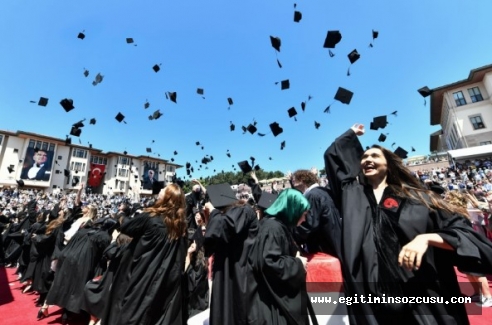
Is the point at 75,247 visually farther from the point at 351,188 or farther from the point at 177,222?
the point at 351,188

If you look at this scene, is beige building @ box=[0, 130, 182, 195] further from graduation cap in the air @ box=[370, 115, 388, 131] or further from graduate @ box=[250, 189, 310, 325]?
graduate @ box=[250, 189, 310, 325]

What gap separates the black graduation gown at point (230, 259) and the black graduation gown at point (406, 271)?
3.77 feet

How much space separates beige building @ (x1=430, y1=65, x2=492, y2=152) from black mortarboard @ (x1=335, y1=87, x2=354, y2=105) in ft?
110

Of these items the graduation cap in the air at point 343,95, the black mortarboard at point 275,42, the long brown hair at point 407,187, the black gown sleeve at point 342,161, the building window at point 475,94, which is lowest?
the long brown hair at point 407,187

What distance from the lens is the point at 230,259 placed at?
272 centimetres

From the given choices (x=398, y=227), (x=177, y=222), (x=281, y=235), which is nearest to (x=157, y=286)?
(x=177, y=222)

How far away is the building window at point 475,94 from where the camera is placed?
28.9 m

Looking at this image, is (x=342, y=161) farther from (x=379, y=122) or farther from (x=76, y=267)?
(x=76, y=267)

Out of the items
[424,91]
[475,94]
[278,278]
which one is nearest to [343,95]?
[424,91]

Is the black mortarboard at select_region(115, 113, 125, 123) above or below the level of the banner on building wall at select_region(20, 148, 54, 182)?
below

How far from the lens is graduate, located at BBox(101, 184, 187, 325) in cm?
281

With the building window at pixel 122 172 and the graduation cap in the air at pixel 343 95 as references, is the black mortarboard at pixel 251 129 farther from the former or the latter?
the building window at pixel 122 172

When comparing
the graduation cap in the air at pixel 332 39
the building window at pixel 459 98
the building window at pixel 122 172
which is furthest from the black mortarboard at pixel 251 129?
the building window at pixel 122 172

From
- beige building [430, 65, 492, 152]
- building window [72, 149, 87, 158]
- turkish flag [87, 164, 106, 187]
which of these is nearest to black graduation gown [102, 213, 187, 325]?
beige building [430, 65, 492, 152]
